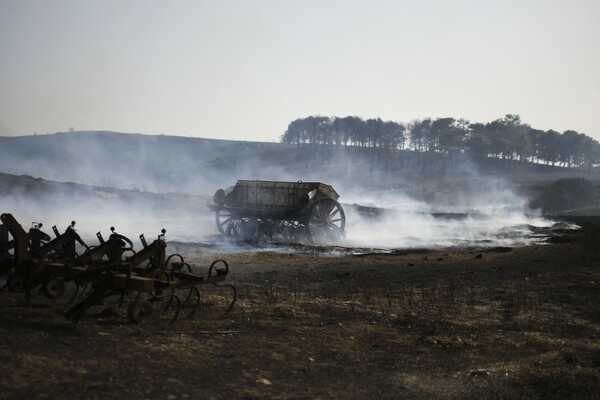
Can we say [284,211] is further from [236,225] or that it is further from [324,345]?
[324,345]

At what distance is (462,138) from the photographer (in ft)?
249

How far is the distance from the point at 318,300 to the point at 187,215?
20.5 metres

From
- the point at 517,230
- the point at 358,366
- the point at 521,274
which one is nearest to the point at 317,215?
the point at 521,274

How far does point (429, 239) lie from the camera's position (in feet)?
76.9

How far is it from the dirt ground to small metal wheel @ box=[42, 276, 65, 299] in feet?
0.38

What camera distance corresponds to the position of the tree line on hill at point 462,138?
249 feet

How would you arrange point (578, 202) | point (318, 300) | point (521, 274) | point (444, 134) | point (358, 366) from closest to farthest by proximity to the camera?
point (358, 366), point (318, 300), point (521, 274), point (578, 202), point (444, 134)

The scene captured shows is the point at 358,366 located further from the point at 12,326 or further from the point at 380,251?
the point at 380,251

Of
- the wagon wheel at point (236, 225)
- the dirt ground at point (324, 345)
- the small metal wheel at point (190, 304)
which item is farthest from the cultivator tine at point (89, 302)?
the wagon wheel at point (236, 225)

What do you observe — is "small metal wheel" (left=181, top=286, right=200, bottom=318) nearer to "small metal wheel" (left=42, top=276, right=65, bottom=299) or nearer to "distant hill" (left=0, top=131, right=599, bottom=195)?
"small metal wheel" (left=42, top=276, right=65, bottom=299)

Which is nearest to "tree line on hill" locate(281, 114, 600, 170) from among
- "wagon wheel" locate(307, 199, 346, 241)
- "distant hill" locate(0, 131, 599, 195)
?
"distant hill" locate(0, 131, 599, 195)

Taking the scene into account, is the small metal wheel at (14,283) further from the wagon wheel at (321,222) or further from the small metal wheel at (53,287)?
the wagon wheel at (321,222)

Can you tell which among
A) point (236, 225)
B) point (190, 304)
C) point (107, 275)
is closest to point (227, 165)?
point (236, 225)

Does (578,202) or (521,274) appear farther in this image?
(578,202)
